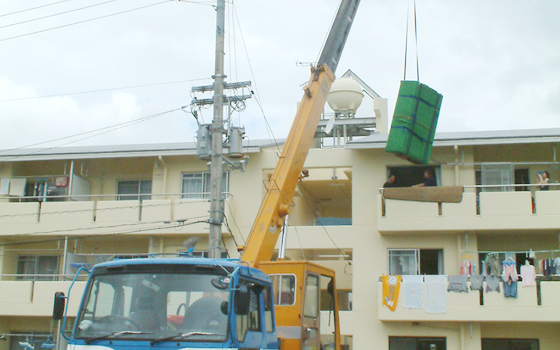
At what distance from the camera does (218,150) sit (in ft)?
57.5

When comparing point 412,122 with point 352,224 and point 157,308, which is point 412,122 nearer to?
point 352,224

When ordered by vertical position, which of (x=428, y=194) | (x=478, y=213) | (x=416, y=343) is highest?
(x=428, y=194)

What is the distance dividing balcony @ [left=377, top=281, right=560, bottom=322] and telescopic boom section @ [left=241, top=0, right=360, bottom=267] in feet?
29.3

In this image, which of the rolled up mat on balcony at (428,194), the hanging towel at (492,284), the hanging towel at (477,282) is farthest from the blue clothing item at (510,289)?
the rolled up mat on balcony at (428,194)

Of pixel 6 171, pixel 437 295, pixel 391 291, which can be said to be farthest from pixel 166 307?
pixel 6 171

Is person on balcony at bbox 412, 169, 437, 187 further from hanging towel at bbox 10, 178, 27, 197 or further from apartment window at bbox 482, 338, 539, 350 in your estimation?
hanging towel at bbox 10, 178, 27, 197

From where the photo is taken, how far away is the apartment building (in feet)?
73.1

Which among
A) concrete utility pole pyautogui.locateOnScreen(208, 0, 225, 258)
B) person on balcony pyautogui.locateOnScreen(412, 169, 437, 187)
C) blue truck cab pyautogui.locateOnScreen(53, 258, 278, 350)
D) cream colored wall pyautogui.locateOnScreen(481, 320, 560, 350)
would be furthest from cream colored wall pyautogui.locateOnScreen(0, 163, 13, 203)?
blue truck cab pyautogui.locateOnScreen(53, 258, 278, 350)

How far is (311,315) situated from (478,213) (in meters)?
12.3

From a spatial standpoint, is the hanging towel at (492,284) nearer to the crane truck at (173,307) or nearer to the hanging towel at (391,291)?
the hanging towel at (391,291)

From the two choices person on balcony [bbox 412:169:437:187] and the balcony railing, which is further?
the balcony railing

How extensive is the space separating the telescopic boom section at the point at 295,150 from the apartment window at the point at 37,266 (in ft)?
53.8

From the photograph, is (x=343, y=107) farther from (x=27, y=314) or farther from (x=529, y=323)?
(x=27, y=314)

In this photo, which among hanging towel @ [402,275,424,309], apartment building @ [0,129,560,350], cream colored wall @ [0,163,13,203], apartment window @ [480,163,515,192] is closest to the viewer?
hanging towel @ [402,275,424,309]
